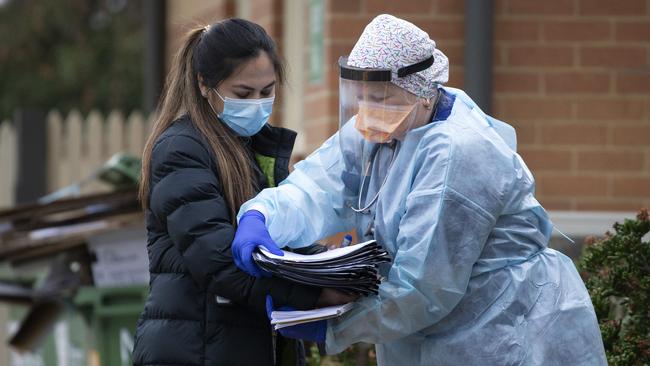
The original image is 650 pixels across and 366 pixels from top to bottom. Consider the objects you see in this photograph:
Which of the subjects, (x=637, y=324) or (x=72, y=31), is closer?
(x=637, y=324)

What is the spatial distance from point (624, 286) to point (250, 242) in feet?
4.33

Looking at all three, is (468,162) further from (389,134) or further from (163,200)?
(163,200)

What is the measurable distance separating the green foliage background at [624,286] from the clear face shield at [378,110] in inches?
38.6

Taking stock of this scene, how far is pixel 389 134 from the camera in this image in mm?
3148

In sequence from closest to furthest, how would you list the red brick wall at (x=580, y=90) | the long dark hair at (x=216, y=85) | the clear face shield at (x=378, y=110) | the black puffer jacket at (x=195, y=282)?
the clear face shield at (x=378, y=110)
the black puffer jacket at (x=195, y=282)
the long dark hair at (x=216, y=85)
the red brick wall at (x=580, y=90)

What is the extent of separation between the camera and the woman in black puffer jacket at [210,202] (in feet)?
10.6

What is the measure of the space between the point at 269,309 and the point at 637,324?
1.25 metres

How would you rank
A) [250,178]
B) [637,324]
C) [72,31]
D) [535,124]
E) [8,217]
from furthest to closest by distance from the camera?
[72,31] < [8,217] < [535,124] < [637,324] < [250,178]

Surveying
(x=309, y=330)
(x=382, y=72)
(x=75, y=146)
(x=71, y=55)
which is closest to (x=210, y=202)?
(x=309, y=330)

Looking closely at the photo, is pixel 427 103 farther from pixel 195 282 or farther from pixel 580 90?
pixel 580 90

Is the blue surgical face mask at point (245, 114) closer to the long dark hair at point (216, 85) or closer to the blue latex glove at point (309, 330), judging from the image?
the long dark hair at point (216, 85)

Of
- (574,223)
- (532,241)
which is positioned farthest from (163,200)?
(574,223)

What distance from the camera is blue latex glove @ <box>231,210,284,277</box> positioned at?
3.13 m

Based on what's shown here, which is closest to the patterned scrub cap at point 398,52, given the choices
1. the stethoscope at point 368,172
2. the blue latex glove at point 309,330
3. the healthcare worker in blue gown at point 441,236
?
the healthcare worker in blue gown at point 441,236
